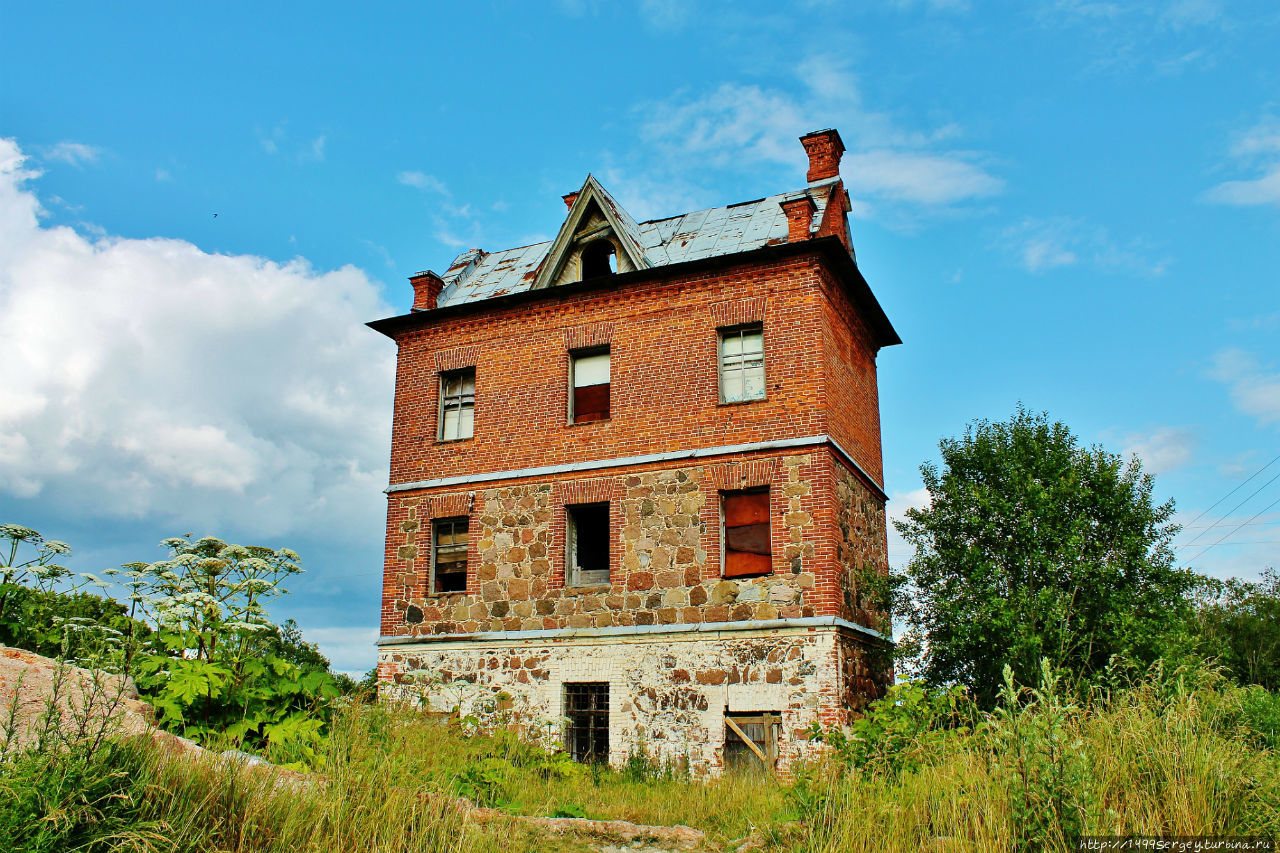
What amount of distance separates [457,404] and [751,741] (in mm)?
9462

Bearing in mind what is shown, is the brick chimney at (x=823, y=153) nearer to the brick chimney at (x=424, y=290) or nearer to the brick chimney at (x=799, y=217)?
the brick chimney at (x=799, y=217)

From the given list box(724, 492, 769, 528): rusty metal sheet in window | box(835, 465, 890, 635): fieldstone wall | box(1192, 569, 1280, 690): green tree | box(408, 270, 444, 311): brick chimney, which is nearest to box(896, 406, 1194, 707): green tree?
box(835, 465, 890, 635): fieldstone wall

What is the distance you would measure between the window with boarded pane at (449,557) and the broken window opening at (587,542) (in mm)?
2448

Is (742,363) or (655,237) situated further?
(655,237)

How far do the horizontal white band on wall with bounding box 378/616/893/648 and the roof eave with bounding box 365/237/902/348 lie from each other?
22.3 ft

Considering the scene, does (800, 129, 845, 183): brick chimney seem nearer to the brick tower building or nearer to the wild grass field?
the brick tower building

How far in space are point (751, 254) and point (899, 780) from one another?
10.7 metres

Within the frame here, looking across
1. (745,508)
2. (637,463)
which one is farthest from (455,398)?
(745,508)

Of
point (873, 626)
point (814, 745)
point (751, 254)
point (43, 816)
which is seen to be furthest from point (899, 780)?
point (751, 254)

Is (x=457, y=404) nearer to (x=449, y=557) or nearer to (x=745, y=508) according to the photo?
(x=449, y=557)

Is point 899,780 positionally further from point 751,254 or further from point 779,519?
point 751,254

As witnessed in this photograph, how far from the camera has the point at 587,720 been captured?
17.3 metres

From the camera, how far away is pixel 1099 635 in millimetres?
15609

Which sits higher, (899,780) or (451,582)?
(451,582)
